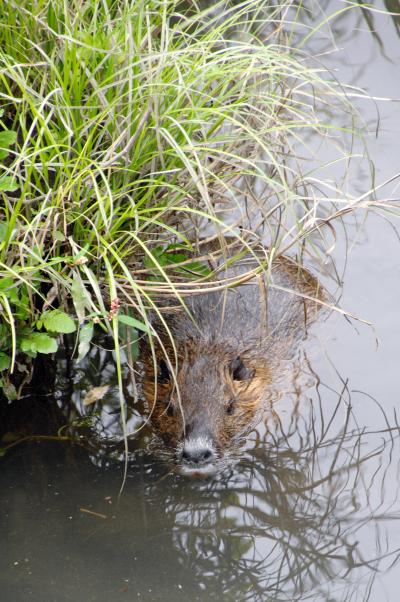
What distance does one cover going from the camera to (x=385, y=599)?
356 centimetres

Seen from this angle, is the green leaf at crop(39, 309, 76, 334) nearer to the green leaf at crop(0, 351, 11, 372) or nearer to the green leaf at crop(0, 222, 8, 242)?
the green leaf at crop(0, 351, 11, 372)

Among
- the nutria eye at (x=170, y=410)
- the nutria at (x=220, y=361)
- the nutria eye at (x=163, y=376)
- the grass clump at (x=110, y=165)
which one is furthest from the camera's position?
the nutria eye at (x=163, y=376)

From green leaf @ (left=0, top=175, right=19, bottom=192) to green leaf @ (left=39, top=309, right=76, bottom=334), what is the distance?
47cm

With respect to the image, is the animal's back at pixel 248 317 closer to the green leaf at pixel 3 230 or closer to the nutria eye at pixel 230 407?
the nutria eye at pixel 230 407

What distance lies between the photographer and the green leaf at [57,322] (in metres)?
3.80

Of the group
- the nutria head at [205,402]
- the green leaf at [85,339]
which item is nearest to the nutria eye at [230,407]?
the nutria head at [205,402]

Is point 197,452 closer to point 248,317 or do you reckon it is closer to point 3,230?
point 248,317

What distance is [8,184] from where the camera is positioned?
392 centimetres

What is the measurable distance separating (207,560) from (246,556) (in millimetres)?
139

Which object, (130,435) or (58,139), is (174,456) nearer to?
(130,435)

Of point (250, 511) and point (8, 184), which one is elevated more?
point (8, 184)

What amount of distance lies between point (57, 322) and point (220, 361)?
108 cm

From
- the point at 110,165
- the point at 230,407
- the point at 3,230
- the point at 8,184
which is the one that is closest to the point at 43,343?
the point at 3,230

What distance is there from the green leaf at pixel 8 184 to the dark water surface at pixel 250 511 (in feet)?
3.33
